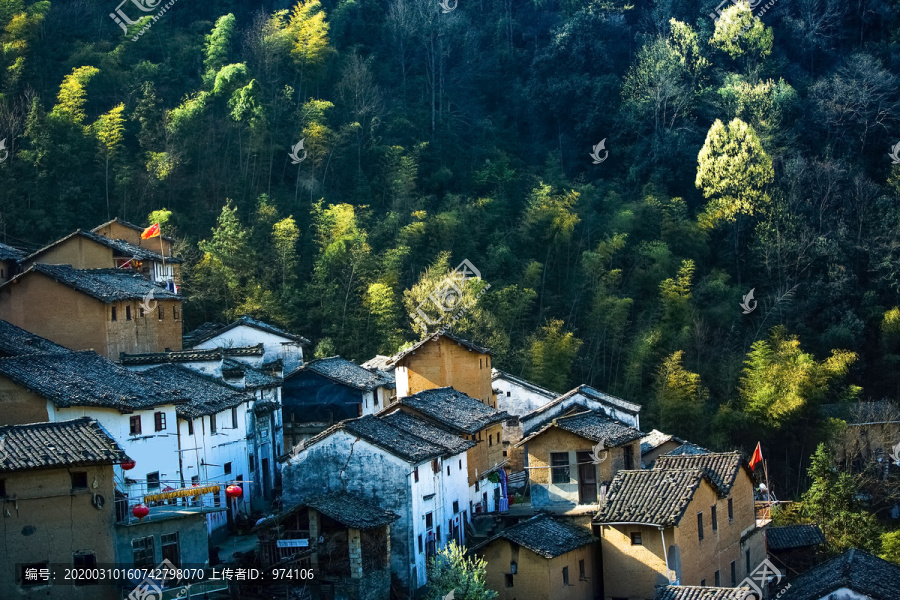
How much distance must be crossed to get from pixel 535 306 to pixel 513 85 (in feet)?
53.1

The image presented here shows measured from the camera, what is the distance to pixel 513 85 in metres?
62.3

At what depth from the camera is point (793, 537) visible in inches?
1299

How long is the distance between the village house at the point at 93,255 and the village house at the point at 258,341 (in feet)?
10.4

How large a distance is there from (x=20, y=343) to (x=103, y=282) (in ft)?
18.4

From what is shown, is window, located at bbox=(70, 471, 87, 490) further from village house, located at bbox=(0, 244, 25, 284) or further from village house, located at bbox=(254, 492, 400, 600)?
village house, located at bbox=(0, 244, 25, 284)

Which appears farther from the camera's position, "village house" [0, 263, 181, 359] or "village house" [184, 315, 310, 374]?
"village house" [184, 315, 310, 374]

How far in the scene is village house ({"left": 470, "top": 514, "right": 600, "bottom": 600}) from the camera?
1062 inches

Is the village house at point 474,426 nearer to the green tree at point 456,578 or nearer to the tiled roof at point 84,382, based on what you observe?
the green tree at point 456,578

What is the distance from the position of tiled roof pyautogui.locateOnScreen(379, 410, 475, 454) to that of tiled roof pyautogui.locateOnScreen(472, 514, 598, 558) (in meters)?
2.62

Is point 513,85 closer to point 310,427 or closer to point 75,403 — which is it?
point 310,427

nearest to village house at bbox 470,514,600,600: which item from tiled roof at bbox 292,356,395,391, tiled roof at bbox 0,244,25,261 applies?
tiled roof at bbox 292,356,395,391

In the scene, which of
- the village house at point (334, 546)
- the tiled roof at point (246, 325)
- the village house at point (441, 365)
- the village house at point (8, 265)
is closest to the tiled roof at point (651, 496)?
the village house at point (334, 546)

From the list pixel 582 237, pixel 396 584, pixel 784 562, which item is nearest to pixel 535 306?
pixel 582 237

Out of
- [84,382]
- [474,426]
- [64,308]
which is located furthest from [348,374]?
[84,382]
